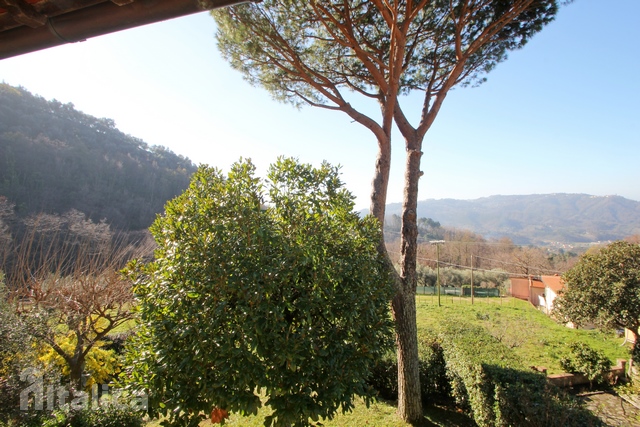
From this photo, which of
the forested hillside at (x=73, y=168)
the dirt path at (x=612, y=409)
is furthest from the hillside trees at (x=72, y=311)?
the dirt path at (x=612, y=409)

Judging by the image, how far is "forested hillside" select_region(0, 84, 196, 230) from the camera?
1897cm

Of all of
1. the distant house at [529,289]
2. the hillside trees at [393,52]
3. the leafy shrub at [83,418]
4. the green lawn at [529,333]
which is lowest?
the distant house at [529,289]

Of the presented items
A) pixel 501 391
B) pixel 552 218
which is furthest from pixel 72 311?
pixel 552 218

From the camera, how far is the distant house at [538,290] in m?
19.8

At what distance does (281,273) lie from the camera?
→ 3072mm

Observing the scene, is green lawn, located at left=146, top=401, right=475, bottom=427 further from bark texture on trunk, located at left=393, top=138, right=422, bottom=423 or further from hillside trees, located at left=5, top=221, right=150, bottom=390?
hillside trees, located at left=5, top=221, right=150, bottom=390

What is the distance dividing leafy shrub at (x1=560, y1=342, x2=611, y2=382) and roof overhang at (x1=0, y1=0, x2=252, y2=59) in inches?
442

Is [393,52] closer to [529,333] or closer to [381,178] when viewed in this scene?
[381,178]

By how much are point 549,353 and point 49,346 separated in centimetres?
1442

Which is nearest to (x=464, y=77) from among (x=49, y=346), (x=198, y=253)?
(x=198, y=253)

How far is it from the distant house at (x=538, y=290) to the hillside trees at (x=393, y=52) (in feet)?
Result: 58.5

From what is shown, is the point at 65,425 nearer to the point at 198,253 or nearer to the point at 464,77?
the point at 198,253

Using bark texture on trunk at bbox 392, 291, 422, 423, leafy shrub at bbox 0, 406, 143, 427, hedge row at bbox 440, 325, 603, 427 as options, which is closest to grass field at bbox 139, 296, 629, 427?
bark texture on trunk at bbox 392, 291, 422, 423

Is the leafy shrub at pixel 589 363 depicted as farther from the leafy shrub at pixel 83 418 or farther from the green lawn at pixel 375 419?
the leafy shrub at pixel 83 418
